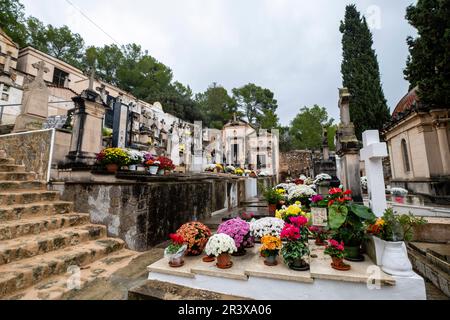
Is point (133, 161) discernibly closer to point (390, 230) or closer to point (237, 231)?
point (237, 231)

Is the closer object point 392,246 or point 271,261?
point 392,246

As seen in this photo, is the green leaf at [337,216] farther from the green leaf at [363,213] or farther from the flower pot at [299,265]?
the flower pot at [299,265]

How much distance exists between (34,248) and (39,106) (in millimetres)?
7785

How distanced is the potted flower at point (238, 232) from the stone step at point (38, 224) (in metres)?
2.97

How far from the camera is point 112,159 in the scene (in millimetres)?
4551

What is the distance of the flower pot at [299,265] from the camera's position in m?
2.31

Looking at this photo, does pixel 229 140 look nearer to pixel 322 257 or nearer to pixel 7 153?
pixel 7 153

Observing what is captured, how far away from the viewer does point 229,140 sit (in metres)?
24.3

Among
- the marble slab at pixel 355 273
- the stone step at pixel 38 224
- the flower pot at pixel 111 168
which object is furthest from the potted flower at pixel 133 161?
the marble slab at pixel 355 273

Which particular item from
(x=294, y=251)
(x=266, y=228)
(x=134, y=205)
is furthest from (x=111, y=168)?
(x=294, y=251)

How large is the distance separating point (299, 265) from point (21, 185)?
563 cm

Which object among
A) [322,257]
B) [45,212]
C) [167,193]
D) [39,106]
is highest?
Answer: [39,106]
